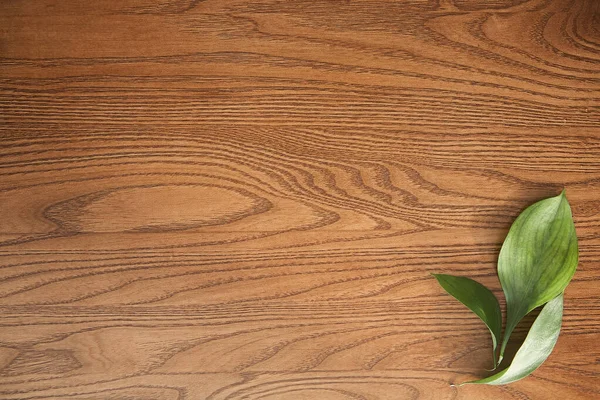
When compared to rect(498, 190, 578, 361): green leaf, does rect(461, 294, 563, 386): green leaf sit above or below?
below

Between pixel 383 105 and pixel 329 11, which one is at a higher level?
pixel 329 11

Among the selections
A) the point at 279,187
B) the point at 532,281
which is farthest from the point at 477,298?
the point at 279,187

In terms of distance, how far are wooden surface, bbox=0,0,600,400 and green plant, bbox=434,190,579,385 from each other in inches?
1.4

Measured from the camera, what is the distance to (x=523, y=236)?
0.87m

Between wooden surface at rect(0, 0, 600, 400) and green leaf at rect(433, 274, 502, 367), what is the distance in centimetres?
4

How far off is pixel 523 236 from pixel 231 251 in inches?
17.0

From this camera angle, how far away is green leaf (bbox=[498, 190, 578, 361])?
0.85 m

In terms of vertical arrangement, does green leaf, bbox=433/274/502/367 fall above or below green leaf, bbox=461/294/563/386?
above

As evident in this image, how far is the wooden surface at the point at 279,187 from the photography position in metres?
0.86

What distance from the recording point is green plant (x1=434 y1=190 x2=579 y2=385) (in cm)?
84

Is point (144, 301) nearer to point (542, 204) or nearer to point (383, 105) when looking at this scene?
point (383, 105)

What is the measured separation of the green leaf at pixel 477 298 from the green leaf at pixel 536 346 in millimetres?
40

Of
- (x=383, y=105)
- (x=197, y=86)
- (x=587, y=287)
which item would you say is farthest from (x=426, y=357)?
(x=197, y=86)

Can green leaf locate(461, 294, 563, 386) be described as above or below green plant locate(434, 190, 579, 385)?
below
